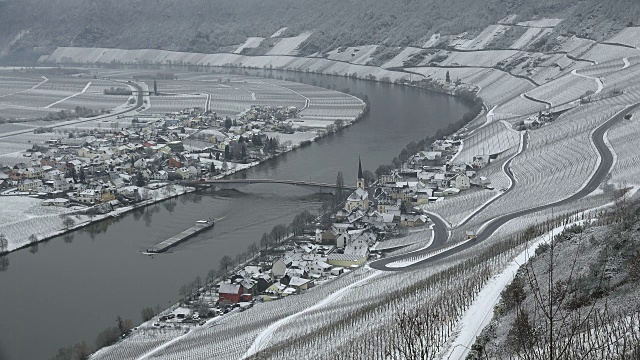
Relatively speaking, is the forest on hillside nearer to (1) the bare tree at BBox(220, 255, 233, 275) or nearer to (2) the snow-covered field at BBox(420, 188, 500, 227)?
(2) the snow-covered field at BBox(420, 188, 500, 227)

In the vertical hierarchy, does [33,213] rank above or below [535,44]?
below

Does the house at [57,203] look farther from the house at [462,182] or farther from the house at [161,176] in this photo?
the house at [462,182]

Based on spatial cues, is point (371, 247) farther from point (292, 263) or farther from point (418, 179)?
point (418, 179)

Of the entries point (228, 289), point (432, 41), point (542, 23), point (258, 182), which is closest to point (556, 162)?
point (258, 182)

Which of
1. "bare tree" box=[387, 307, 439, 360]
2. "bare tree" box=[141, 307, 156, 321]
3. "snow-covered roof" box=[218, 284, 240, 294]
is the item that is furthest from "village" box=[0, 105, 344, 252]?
"bare tree" box=[387, 307, 439, 360]

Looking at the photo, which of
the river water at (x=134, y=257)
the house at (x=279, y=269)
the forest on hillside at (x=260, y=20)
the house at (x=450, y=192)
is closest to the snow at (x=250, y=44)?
the forest on hillside at (x=260, y=20)

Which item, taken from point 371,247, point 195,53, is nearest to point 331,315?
point 371,247
